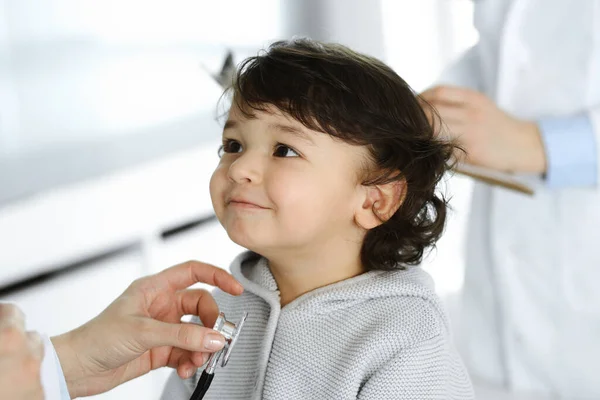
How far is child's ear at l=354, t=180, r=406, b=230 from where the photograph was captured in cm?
106

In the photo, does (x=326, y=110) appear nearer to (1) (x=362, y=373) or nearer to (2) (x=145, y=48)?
(1) (x=362, y=373)

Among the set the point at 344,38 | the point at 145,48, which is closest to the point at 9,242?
the point at 145,48

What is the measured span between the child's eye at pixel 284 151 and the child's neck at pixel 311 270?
0.41 feet

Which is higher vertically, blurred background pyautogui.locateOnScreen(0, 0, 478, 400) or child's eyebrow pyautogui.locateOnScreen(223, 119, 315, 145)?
child's eyebrow pyautogui.locateOnScreen(223, 119, 315, 145)

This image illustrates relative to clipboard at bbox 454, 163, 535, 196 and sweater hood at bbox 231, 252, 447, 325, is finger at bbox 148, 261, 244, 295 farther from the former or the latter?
clipboard at bbox 454, 163, 535, 196

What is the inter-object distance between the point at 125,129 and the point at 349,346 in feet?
4.08

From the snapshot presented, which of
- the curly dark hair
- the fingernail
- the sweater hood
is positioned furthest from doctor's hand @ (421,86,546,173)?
the fingernail

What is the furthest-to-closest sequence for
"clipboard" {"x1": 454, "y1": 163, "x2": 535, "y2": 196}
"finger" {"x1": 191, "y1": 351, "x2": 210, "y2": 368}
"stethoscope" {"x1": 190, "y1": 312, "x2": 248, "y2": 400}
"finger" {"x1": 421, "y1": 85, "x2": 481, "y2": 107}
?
1. "finger" {"x1": 421, "y1": 85, "x2": 481, "y2": 107}
2. "clipboard" {"x1": 454, "y1": 163, "x2": 535, "y2": 196}
3. "finger" {"x1": 191, "y1": 351, "x2": 210, "y2": 368}
4. "stethoscope" {"x1": 190, "y1": 312, "x2": 248, "y2": 400}

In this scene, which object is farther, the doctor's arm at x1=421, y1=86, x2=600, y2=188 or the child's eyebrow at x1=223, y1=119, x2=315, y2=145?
the doctor's arm at x1=421, y1=86, x2=600, y2=188

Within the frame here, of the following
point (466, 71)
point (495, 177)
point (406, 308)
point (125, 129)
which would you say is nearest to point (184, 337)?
point (406, 308)

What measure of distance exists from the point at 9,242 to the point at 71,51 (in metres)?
0.53

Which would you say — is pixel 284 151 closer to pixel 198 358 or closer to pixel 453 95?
pixel 198 358

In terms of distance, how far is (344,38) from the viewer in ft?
7.43

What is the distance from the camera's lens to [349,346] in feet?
3.25
